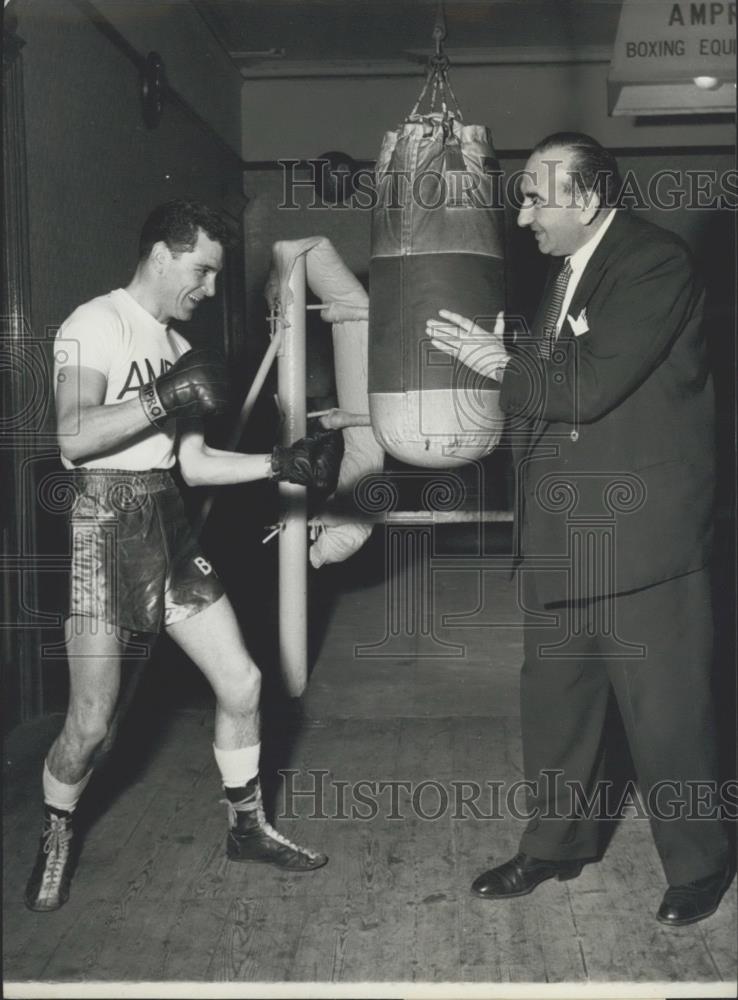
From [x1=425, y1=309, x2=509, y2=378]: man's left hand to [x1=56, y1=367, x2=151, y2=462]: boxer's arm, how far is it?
28.0 inches

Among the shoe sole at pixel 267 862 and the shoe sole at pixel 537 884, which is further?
the shoe sole at pixel 267 862

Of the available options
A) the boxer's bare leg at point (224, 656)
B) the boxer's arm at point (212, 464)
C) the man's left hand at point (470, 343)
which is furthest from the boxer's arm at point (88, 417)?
the man's left hand at point (470, 343)

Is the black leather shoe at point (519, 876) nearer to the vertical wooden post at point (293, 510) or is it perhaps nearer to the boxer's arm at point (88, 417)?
the boxer's arm at point (88, 417)

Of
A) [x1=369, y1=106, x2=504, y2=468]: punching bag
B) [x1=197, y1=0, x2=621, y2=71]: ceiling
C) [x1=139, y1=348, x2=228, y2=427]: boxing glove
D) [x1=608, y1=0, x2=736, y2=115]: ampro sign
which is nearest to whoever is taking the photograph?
[x1=139, y1=348, x2=228, y2=427]: boxing glove

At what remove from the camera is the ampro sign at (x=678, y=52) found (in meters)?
3.01

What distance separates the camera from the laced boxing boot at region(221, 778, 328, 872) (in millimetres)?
2773

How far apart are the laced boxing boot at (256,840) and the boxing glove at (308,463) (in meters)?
0.76

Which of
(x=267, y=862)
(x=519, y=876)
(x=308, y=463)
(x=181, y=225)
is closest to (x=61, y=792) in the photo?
(x=267, y=862)

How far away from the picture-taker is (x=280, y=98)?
8594 mm

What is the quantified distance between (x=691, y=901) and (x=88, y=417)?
5.52 ft

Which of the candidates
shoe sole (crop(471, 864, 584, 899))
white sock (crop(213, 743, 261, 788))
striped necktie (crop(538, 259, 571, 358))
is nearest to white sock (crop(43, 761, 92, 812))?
white sock (crop(213, 743, 261, 788))

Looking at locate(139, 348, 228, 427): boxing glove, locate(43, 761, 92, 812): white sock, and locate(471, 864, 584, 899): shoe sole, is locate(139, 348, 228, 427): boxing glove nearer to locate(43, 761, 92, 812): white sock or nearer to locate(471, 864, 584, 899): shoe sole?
locate(43, 761, 92, 812): white sock

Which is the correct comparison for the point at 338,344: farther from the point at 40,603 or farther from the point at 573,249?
the point at 573,249

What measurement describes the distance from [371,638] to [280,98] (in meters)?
4.95
